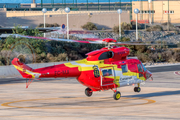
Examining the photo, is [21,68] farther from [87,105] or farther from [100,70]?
[100,70]

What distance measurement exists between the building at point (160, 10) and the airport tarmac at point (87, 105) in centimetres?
7109

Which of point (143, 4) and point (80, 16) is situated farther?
point (143, 4)

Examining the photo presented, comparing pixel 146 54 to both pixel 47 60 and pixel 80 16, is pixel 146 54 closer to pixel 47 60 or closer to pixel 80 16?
pixel 47 60

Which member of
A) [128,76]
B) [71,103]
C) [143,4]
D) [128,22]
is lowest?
[71,103]

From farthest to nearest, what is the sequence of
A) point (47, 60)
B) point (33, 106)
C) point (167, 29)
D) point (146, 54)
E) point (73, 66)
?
point (167, 29) < point (146, 54) < point (47, 60) < point (73, 66) < point (33, 106)

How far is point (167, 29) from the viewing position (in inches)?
2945

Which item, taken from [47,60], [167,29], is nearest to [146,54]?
[47,60]

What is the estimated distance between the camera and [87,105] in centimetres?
1653

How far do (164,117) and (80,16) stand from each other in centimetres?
6505

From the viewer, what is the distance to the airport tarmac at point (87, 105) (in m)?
13.6

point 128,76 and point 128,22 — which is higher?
point 128,22

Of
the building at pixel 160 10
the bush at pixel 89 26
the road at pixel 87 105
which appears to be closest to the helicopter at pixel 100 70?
the road at pixel 87 105

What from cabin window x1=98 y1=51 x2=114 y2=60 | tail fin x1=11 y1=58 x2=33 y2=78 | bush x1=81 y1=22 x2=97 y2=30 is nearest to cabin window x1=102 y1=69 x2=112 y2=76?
cabin window x1=98 y1=51 x2=114 y2=60

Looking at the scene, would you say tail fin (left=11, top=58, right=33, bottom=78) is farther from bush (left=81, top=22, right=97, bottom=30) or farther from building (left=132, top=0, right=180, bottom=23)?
building (left=132, top=0, right=180, bottom=23)
